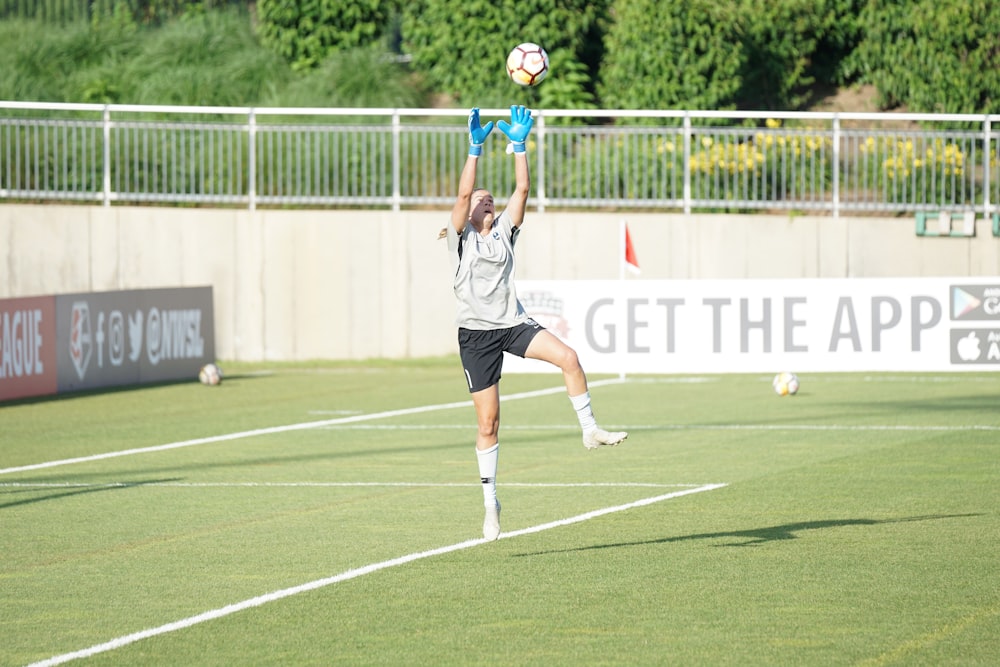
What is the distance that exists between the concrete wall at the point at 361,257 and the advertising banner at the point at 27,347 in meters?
6.72

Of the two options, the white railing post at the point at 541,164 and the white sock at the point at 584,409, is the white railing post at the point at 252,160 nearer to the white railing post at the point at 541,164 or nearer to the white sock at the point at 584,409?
the white railing post at the point at 541,164

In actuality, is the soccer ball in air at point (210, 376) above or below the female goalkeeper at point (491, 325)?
below

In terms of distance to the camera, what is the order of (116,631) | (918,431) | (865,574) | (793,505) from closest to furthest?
(116,631), (865,574), (793,505), (918,431)

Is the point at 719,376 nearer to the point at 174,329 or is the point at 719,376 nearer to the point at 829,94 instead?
the point at 174,329

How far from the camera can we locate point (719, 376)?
2523cm

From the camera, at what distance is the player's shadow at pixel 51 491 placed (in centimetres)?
1361

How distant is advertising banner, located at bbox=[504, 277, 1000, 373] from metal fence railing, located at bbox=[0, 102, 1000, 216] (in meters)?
4.88

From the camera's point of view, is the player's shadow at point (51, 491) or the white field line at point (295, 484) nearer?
the player's shadow at point (51, 491)

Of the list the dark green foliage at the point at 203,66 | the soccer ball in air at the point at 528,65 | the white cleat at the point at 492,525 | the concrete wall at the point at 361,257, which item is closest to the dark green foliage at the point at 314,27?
the dark green foliage at the point at 203,66

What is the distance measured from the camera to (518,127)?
36.5 feet

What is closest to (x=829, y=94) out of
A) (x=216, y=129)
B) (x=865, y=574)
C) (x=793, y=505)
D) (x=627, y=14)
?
(x=627, y=14)

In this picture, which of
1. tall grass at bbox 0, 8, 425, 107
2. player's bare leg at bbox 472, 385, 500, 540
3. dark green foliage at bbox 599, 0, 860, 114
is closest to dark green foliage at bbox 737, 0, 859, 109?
dark green foliage at bbox 599, 0, 860, 114

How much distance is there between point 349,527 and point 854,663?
5.08 m

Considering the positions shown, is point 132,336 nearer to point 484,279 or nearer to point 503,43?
point 503,43
